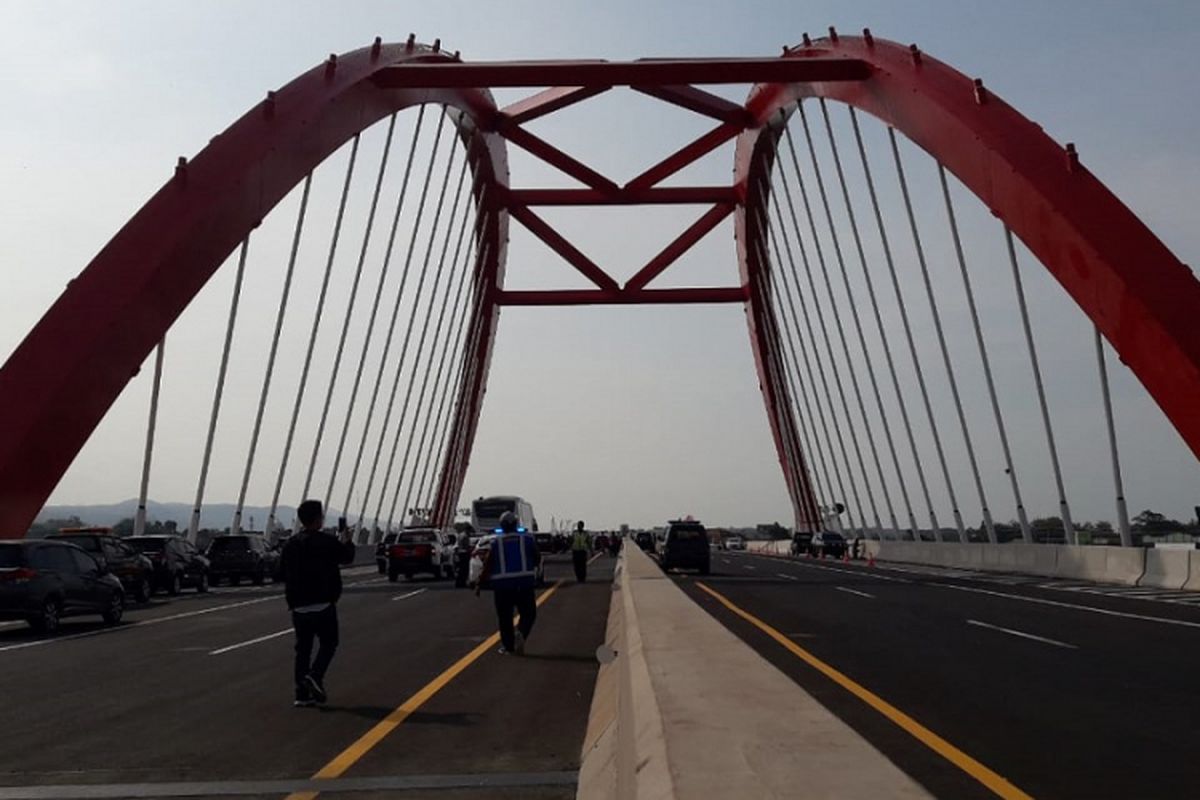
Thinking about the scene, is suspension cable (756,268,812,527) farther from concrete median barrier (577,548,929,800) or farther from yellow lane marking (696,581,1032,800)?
concrete median barrier (577,548,929,800)

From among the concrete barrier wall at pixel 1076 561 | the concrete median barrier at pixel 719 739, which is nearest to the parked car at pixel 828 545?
the concrete barrier wall at pixel 1076 561

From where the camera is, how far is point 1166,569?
96.5 feet

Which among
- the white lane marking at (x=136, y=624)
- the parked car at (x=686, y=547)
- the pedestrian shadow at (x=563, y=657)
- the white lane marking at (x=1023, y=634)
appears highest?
the parked car at (x=686, y=547)

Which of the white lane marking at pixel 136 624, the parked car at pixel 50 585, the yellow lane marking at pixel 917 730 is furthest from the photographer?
the parked car at pixel 50 585

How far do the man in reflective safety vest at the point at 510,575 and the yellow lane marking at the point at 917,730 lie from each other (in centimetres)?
314

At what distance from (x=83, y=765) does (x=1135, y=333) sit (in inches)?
875

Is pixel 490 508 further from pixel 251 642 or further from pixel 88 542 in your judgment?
pixel 251 642

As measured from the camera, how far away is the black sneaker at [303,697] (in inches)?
442

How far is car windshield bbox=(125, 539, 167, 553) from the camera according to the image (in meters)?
33.5

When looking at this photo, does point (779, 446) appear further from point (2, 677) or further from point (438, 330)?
point (2, 677)

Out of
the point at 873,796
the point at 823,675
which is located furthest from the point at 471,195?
the point at 873,796

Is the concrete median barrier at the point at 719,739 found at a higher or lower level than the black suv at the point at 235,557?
lower

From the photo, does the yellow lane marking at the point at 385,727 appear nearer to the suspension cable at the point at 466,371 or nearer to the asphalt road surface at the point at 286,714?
the asphalt road surface at the point at 286,714

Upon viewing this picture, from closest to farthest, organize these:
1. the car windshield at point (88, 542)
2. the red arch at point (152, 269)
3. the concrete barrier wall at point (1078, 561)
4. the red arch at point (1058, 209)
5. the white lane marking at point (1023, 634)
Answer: the white lane marking at point (1023, 634), the red arch at point (1058, 209), the red arch at point (152, 269), the car windshield at point (88, 542), the concrete barrier wall at point (1078, 561)
